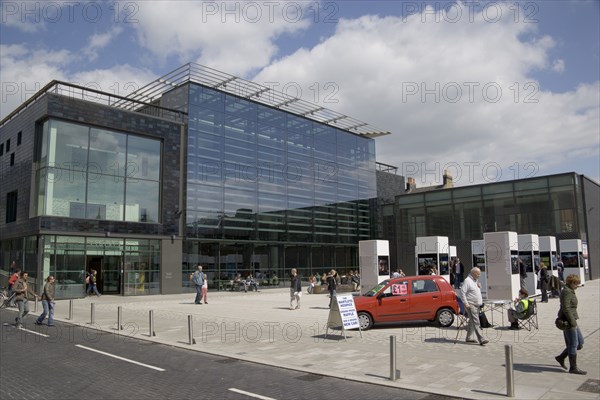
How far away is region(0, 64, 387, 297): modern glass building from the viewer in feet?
89.8

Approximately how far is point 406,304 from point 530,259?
13.8 meters

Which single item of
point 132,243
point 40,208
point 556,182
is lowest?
point 132,243

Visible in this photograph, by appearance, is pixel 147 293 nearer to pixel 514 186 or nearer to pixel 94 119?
pixel 94 119

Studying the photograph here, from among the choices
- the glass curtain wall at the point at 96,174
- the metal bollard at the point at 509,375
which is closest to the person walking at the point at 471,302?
the metal bollard at the point at 509,375

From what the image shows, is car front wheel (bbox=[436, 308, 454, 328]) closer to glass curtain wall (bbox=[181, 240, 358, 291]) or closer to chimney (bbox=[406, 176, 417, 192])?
glass curtain wall (bbox=[181, 240, 358, 291])

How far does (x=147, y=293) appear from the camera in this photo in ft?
97.9

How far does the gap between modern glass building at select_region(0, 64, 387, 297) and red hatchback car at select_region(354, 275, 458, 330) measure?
19230mm

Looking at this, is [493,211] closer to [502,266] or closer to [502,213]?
[502,213]

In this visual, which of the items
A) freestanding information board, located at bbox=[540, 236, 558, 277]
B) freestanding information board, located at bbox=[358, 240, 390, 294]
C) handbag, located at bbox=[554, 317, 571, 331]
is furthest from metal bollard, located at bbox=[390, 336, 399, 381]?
freestanding information board, located at bbox=[540, 236, 558, 277]

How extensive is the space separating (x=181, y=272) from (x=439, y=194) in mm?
24218

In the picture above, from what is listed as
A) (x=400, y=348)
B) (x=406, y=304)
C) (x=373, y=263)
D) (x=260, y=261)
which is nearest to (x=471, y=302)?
(x=400, y=348)

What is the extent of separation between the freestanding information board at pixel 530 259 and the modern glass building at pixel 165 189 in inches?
712

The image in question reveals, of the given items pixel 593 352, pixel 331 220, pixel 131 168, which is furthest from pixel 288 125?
pixel 593 352

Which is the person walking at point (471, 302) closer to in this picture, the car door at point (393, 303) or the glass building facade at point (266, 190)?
the car door at point (393, 303)
